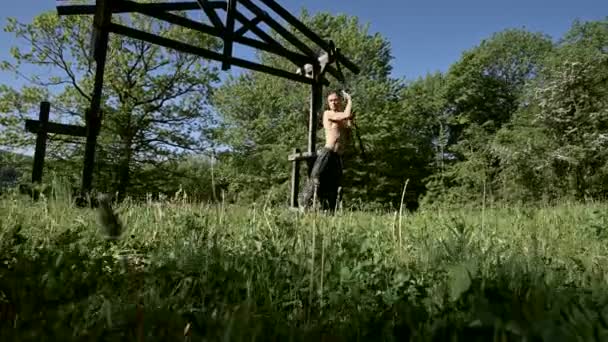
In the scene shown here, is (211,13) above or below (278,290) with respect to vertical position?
above

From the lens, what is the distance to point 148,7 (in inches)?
248

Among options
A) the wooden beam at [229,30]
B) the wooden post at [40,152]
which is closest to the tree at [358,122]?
the wooden beam at [229,30]

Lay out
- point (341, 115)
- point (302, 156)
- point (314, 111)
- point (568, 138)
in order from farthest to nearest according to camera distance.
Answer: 1. point (568, 138)
2. point (314, 111)
3. point (302, 156)
4. point (341, 115)

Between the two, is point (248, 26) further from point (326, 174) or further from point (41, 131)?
point (41, 131)

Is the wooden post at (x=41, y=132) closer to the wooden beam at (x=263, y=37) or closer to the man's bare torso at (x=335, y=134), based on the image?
the wooden beam at (x=263, y=37)

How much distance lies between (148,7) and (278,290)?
19.0 ft

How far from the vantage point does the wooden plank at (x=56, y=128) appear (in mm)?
6109

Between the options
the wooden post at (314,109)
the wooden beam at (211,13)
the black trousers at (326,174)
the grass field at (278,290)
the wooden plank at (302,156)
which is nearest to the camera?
the grass field at (278,290)

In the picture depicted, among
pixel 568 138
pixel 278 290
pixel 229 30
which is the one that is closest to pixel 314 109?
pixel 229 30

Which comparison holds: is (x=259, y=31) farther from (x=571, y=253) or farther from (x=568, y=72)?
(x=568, y=72)

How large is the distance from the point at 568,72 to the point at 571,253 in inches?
821

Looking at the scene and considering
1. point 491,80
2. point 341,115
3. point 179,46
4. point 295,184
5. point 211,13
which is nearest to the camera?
point 179,46

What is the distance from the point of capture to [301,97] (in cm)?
2659

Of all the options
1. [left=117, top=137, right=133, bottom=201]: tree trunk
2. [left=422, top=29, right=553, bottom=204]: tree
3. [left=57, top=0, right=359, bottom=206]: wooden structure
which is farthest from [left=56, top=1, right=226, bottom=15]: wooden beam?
[left=422, top=29, right=553, bottom=204]: tree
